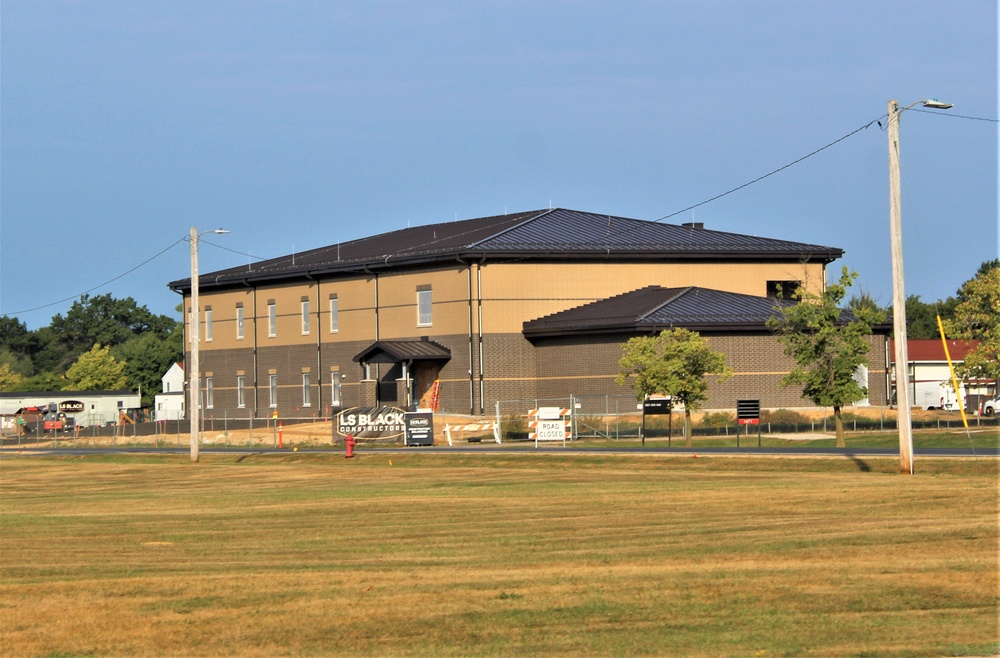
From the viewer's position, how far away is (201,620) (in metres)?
14.2

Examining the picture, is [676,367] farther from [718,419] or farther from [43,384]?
[43,384]

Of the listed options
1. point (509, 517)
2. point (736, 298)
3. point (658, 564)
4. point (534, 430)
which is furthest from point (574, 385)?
point (658, 564)

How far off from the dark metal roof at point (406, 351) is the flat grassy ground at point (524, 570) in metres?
38.0

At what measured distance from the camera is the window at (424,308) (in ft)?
235

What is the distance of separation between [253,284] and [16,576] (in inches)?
2598

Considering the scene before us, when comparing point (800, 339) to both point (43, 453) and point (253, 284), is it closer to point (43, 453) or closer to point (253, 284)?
point (43, 453)

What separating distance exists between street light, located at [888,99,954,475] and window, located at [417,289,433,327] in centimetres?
4172

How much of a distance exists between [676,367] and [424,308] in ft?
82.2

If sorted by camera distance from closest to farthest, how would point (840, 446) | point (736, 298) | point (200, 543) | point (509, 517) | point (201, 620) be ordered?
point (201, 620) < point (200, 543) < point (509, 517) < point (840, 446) < point (736, 298)

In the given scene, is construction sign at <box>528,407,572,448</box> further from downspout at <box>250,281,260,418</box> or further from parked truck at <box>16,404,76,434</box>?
parked truck at <box>16,404,76,434</box>

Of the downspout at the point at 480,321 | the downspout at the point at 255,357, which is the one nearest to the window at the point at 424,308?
the downspout at the point at 480,321

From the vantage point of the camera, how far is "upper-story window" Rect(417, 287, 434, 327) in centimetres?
7162

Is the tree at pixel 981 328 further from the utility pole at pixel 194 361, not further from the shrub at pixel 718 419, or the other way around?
the utility pole at pixel 194 361

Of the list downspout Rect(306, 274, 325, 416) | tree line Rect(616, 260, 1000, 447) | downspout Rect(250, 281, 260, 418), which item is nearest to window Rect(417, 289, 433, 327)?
downspout Rect(306, 274, 325, 416)
